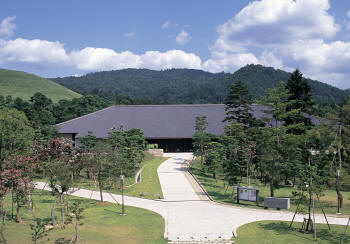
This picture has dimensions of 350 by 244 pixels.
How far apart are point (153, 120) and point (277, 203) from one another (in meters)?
32.6

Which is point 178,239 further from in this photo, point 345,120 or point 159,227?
point 345,120

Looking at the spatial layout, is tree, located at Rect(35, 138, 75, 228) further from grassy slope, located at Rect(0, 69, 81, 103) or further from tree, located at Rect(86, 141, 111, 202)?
grassy slope, located at Rect(0, 69, 81, 103)

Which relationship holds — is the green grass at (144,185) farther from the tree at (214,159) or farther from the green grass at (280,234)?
the green grass at (280,234)

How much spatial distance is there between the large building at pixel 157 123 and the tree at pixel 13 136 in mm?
15742

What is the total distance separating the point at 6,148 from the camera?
A: 2205 centimetres

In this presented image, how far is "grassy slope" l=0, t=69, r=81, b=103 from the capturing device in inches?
4190

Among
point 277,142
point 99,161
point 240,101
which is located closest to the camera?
point 99,161

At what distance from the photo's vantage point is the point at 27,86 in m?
115

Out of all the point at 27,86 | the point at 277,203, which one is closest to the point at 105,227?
the point at 277,203

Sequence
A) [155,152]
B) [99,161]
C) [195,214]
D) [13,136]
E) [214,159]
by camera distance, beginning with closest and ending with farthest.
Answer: [195,214] → [99,161] → [13,136] → [214,159] → [155,152]

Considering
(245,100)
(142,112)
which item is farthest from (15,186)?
(142,112)

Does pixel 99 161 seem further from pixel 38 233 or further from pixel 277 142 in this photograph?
pixel 277 142

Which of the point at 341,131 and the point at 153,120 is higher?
the point at 153,120

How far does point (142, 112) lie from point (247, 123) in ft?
74.0
